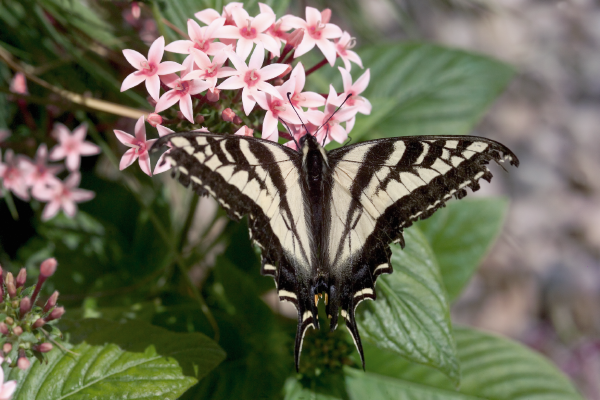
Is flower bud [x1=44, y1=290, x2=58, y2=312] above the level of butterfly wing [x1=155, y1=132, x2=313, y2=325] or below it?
below

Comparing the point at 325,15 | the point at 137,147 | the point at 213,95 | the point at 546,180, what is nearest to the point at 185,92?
the point at 213,95

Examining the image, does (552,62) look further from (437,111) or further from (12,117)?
(12,117)

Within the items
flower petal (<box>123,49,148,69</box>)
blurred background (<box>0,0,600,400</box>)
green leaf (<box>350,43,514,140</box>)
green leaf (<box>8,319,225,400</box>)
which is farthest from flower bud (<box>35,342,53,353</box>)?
green leaf (<box>350,43,514,140</box>)

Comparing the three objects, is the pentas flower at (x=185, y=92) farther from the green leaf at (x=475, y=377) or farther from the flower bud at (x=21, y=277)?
the green leaf at (x=475, y=377)

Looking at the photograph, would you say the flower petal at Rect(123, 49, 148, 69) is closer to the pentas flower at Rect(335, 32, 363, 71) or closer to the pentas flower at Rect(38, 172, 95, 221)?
the pentas flower at Rect(335, 32, 363, 71)

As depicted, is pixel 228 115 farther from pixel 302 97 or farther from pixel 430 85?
pixel 430 85

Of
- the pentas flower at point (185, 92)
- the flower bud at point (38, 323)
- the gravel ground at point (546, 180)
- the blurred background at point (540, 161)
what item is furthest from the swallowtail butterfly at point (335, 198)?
the gravel ground at point (546, 180)
